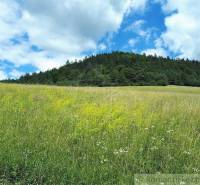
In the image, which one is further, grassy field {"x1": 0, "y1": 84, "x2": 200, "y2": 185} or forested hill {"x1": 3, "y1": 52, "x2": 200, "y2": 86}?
forested hill {"x1": 3, "y1": 52, "x2": 200, "y2": 86}

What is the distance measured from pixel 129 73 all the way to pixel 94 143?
9688 centimetres

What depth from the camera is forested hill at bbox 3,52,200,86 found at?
99.1 meters

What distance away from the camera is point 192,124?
8.95 meters

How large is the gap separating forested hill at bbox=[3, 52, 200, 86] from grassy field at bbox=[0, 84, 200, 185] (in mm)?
80483

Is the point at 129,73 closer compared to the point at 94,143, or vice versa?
the point at 94,143

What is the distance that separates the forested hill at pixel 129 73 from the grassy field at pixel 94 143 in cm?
8048

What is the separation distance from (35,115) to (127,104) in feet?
10.5

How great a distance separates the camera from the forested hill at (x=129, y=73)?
325 ft

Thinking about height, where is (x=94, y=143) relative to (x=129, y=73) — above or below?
below

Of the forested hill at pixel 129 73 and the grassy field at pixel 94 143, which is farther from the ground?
the forested hill at pixel 129 73

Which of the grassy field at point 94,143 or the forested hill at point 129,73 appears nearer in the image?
the grassy field at point 94,143

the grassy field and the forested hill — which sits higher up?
the forested hill

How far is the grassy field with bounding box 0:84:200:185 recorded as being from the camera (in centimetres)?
620

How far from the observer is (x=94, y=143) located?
24.8 ft
